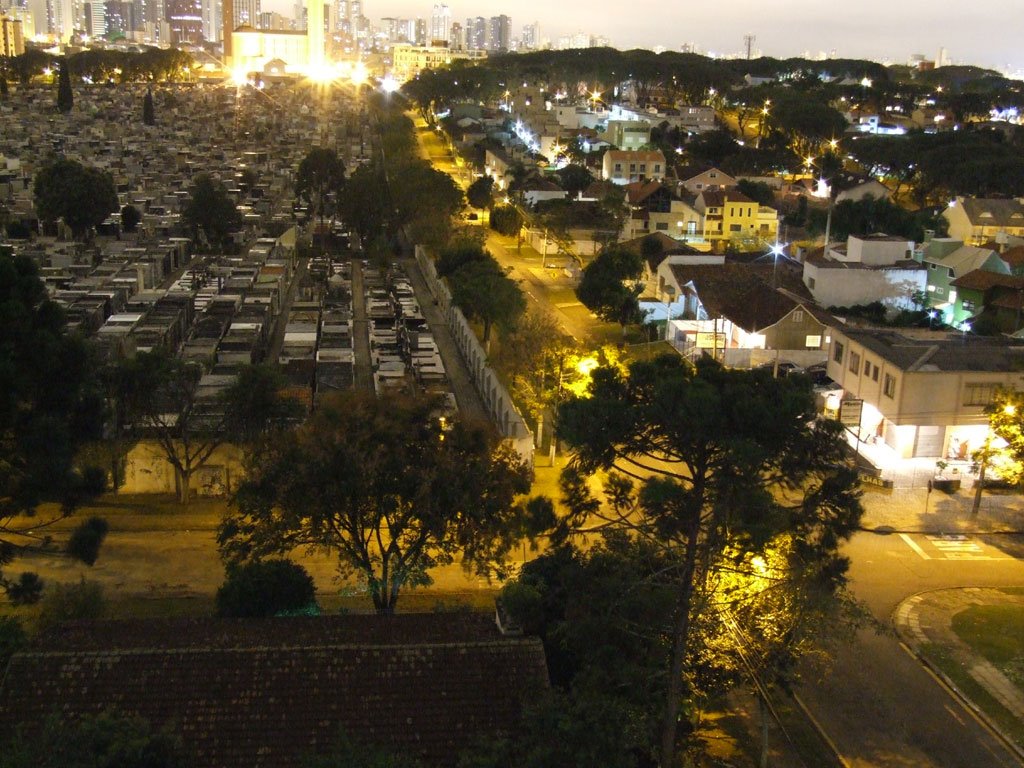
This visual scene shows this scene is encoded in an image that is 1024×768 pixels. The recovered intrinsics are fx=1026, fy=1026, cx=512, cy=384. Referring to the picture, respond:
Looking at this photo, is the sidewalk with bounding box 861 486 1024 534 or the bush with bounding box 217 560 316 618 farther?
the sidewalk with bounding box 861 486 1024 534

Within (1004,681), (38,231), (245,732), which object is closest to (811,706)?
(1004,681)

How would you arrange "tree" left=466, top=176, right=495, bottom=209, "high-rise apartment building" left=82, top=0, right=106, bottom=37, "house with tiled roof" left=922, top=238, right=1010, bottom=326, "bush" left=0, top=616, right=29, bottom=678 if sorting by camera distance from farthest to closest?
"high-rise apartment building" left=82, top=0, right=106, bottom=37
"tree" left=466, top=176, right=495, bottom=209
"house with tiled roof" left=922, top=238, right=1010, bottom=326
"bush" left=0, top=616, right=29, bottom=678

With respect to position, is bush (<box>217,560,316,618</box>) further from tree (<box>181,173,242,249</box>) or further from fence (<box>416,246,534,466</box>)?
tree (<box>181,173,242,249</box>)

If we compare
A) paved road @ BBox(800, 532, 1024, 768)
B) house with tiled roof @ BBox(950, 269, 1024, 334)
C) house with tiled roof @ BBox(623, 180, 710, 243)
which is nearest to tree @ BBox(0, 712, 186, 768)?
paved road @ BBox(800, 532, 1024, 768)

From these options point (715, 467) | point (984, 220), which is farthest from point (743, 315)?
point (984, 220)

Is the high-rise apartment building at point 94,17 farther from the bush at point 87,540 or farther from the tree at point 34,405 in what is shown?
the bush at point 87,540

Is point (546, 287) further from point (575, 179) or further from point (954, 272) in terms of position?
point (575, 179)

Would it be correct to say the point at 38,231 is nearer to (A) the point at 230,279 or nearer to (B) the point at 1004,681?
(A) the point at 230,279
